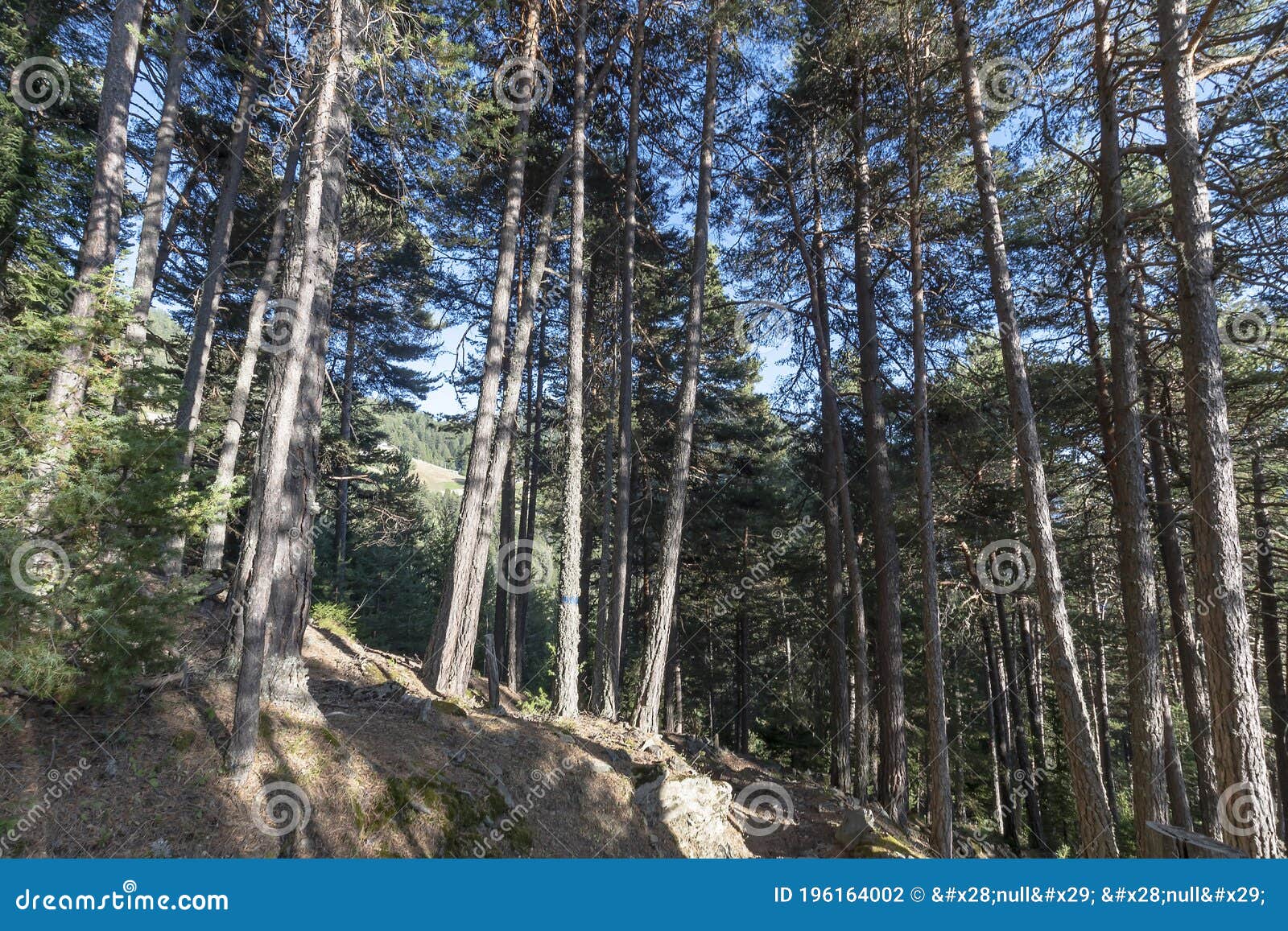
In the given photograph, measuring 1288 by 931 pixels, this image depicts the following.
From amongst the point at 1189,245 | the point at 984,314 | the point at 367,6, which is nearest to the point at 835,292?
the point at 984,314

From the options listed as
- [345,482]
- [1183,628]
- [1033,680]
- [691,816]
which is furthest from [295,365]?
[1033,680]

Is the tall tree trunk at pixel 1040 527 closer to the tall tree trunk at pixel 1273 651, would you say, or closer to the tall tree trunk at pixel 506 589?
the tall tree trunk at pixel 1273 651

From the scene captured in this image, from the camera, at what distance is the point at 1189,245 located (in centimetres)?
600

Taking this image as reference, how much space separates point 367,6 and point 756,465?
14.1 metres

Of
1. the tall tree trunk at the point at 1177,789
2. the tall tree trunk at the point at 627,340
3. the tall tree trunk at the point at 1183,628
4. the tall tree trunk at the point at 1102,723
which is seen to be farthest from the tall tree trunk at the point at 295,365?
the tall tree trunk at the point at 1102,723

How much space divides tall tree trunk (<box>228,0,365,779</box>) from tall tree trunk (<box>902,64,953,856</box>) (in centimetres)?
851

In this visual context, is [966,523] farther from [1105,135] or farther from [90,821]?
[90,821]

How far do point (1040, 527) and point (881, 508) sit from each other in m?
3.79

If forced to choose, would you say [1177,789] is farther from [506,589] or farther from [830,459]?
[506,589]

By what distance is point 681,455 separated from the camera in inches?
402

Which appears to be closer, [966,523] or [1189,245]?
[1189,245]

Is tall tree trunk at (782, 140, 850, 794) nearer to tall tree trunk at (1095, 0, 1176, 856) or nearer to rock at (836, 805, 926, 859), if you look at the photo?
rock at (836, 805, 926, 859)

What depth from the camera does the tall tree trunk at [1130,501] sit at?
22.6 feet

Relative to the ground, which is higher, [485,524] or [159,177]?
[159,177]
